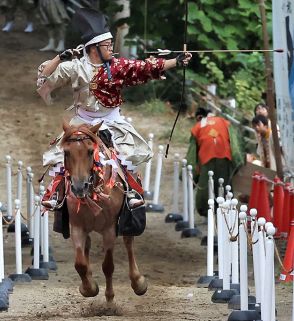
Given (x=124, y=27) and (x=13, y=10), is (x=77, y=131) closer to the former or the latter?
(x=124, y=27)

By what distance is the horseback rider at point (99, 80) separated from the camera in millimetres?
Answer: 12742

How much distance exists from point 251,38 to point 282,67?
9050mm

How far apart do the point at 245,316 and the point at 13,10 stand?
1749 cm

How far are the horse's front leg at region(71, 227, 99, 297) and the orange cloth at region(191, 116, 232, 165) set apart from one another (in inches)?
186

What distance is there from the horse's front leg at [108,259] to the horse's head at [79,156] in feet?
3.06

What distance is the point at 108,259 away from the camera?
1262 centimetres

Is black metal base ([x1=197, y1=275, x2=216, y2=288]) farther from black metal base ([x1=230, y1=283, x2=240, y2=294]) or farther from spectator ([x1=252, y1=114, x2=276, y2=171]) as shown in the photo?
spectator ([x1=252, y1=114, x2=276, y2=171])

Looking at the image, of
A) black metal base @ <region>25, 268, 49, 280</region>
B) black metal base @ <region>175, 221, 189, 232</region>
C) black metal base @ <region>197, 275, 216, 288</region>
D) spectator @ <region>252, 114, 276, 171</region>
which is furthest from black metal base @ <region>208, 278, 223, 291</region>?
black metal base @ <region>175, 221, 189, 232</region>

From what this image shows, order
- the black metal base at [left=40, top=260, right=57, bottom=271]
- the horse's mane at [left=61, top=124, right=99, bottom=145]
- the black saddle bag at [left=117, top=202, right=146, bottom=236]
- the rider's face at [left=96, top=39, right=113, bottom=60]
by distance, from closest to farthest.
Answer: the horse's mane at [left=61, top=124, right=99, bottom=145]
the black saddle bag at [left=117, top=202, right=146, bottom=236]
the rider's face at [left=96, top=39, right=113, bottom=60]
the black metal base at [left=40, top=260, right=57, bottom=271]

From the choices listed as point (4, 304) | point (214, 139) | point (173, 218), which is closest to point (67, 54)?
point (4, 304)

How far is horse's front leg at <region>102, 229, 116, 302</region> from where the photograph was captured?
12469mm

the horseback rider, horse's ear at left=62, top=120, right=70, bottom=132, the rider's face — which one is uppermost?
the rider's face

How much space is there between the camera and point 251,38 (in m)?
23.2

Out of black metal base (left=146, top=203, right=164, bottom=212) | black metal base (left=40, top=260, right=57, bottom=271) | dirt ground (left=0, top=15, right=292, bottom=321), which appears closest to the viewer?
dirt ground (left=0, top=15, right=292, bottom=321)
